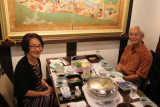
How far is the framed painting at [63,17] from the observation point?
7.97 feet

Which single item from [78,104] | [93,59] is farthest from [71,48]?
[78,104]

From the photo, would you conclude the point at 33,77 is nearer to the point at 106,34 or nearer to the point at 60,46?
the point at 60,46

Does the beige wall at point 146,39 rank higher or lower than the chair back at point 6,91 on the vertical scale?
higher

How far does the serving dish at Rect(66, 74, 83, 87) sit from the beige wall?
971 mm

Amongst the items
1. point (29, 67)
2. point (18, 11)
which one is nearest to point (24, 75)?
point (29, 67)

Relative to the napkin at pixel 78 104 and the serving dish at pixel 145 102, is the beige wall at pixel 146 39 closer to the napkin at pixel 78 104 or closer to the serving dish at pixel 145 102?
the napkin at pixel 78 104

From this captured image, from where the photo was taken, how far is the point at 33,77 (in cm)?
194

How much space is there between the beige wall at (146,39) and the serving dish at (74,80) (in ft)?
3.19

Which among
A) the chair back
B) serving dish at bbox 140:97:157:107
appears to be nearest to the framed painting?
the chair back

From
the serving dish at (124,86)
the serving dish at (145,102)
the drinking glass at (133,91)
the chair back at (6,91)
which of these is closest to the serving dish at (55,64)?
the chair back at (6,91)

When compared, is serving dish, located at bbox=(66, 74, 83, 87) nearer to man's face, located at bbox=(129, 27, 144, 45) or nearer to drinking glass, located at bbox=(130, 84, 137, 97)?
drinking glass, located at bbox=(130, 84, 137, 97)

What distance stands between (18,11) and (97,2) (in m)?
1.37

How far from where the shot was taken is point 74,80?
1952 mm

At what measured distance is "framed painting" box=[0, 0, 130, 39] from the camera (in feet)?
7.97
